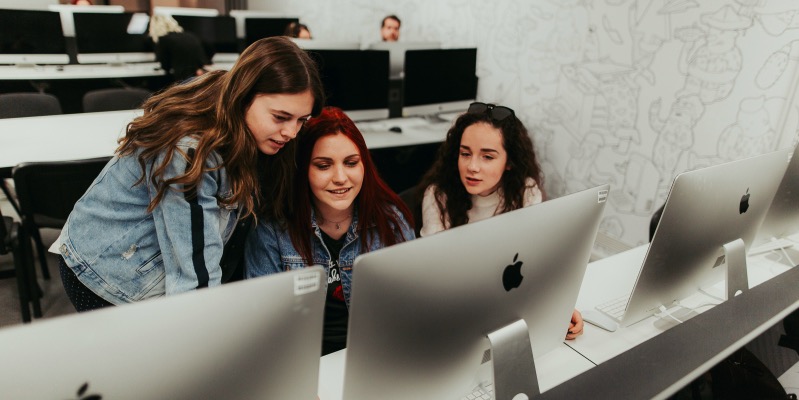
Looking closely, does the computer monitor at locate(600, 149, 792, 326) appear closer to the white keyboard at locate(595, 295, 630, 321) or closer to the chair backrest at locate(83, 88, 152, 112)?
the white keyboard at locate(595, 295, 630, 321)

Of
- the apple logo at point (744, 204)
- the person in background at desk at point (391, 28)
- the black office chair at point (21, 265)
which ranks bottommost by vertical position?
the black office chair at point (21, 265)

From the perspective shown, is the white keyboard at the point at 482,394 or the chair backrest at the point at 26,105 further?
the chair backrest at the point at 26,105

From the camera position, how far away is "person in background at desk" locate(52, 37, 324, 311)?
1.11 metres

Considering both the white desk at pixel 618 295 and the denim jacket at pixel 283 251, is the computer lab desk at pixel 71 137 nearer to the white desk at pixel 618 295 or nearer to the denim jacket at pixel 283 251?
the denim jacket at pixel 283 251

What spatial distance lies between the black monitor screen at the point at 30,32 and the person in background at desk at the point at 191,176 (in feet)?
13.3

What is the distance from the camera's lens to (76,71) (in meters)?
4.37

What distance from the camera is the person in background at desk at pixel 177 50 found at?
13.3ft

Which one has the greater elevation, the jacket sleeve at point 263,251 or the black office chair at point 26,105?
the black office chair at point 26,105

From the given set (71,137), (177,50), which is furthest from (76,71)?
(71,137)

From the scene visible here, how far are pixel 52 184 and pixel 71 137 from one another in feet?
2.84

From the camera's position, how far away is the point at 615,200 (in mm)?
3031

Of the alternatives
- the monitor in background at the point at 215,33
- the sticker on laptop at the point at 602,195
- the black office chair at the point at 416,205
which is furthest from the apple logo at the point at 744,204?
the monitor in background at the point at 215,33

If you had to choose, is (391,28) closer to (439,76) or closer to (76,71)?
(439,76)

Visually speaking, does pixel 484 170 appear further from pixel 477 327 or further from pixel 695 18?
pixel 695 18
